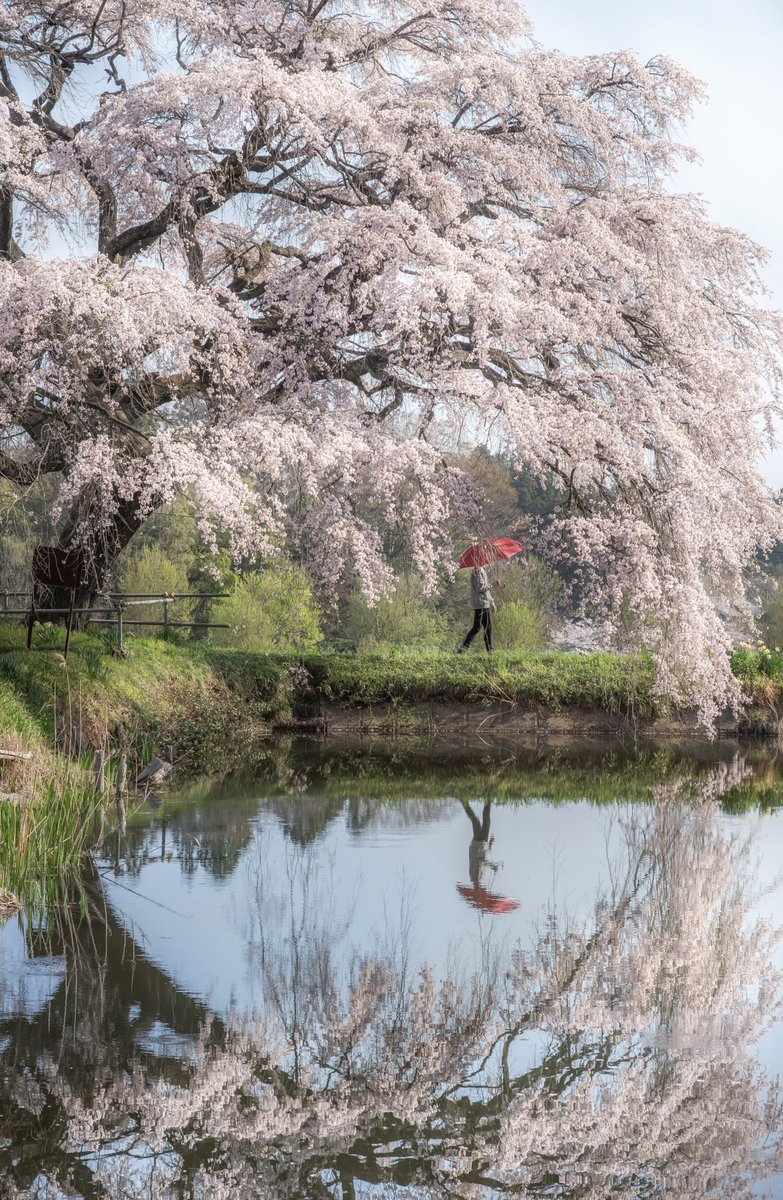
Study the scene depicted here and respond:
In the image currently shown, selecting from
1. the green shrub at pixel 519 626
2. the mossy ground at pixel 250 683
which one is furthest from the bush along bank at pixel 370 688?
the green shrub at pixel 519 626

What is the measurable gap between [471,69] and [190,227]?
11.4 feet

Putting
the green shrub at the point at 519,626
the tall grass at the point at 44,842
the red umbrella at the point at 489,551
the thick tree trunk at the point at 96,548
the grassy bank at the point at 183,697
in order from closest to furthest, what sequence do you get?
1. the tall grass at the point at 44,842
2. the grassy bank at the point at 183,697
3. the thick tree trunk at the point at 96,548
4. the red umbrella at the point at 489,551
5. the green shrub at the point at 519,626

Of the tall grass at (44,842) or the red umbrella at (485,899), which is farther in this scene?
the red umbrella at (485,899)

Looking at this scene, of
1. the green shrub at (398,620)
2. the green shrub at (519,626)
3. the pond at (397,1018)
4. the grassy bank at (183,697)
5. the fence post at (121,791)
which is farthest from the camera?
the green shrub at (398,620)

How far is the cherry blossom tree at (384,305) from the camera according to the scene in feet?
37.0

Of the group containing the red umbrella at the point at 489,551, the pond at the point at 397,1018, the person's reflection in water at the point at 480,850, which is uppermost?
the red umbrella at the point at 489,551

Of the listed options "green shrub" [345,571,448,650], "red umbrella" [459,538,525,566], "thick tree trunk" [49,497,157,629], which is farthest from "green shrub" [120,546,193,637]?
"red umbrella" [459,538,525,566]

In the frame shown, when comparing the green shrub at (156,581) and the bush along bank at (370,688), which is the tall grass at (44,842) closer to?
the bush along bank at (370,688)

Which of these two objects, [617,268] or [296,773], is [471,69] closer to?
[617,268]

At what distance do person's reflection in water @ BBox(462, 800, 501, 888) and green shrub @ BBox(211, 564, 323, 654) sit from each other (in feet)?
35.1

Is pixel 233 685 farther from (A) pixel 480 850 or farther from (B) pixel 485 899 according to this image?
(B) pixel 485 899

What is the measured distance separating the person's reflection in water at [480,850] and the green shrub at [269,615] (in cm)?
1069

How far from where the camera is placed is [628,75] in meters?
14.2

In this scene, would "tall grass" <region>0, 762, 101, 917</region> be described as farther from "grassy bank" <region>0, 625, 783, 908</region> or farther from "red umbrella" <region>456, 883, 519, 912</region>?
"red umbrella" <region>456, 883, 519, 912</region>
